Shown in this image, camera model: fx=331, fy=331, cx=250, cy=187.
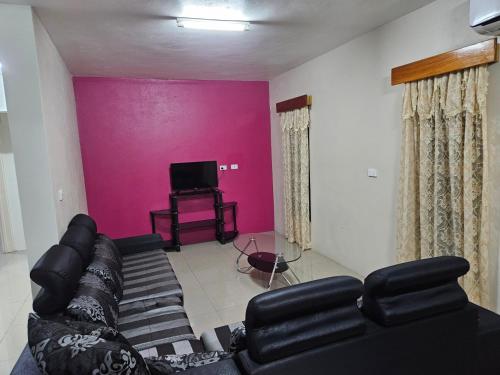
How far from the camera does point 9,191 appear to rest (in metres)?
5.16

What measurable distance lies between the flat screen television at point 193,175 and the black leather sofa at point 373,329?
12.5 ft

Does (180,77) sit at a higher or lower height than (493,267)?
higher

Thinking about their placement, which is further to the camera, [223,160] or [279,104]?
[223,160]

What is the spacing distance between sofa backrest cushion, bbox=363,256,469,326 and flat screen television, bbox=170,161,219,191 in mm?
3966

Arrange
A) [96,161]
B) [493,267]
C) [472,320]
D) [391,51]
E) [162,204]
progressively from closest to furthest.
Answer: [472,320] → [493,267] → [391,51] → [96,161] → [162,204]

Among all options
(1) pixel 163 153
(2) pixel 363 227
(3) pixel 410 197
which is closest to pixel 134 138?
(1) pixel 163 153

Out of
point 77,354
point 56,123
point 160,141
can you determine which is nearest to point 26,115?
point 56,123

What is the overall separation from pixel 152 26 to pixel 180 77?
6.98ft

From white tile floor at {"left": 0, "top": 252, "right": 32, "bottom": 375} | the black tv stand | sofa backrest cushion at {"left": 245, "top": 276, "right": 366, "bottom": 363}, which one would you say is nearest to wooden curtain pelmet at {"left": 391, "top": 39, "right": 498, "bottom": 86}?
sofa backrest cushion at {"left": 245, "top": 276, "right": 366, "bottom": 363}

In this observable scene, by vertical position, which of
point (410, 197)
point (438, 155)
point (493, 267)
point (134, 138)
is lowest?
point (493, 267)

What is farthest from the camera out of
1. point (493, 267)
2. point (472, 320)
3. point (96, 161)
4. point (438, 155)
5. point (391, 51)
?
Result: point (96, 161)

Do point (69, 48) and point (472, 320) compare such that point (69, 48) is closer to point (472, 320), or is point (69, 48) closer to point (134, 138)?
point (134, 138)

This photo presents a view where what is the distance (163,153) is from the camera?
518 cm

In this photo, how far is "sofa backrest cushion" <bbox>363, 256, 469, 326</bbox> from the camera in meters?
1.47
